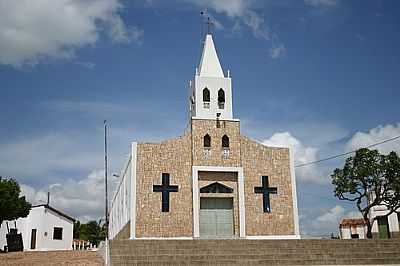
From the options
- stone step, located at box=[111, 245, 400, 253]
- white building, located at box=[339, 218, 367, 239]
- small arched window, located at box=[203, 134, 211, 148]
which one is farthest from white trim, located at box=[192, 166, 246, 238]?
white building, located at box=[339, 218, 367, 239]

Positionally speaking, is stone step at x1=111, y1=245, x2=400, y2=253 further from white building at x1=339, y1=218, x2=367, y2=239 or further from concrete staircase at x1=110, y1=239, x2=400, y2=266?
white building at x1=339, y1=218, x2=367, y2=239

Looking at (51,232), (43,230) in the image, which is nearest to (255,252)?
(43,230)

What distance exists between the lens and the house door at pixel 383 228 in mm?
35812

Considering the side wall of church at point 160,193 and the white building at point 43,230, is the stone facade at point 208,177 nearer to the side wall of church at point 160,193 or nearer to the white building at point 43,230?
the side wall of church at point 160,193

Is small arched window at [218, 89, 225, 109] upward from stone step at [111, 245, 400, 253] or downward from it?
upward

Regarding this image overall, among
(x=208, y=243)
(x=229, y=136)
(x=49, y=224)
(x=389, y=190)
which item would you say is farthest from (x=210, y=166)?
(x=49, y=224)

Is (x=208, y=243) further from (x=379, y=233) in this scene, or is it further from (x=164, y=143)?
(x=379, y=233)

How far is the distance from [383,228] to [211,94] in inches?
657

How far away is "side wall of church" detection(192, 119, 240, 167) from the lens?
28328 mm

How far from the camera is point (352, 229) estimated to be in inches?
1670

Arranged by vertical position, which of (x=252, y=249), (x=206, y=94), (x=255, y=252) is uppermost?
Answer: (x=206, y=94)

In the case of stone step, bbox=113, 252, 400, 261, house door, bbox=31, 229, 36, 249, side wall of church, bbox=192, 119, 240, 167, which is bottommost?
stone step, bbox=113, 252, 400, 261

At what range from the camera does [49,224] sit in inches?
1752

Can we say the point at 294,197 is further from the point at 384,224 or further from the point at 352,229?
the point at 352,229
